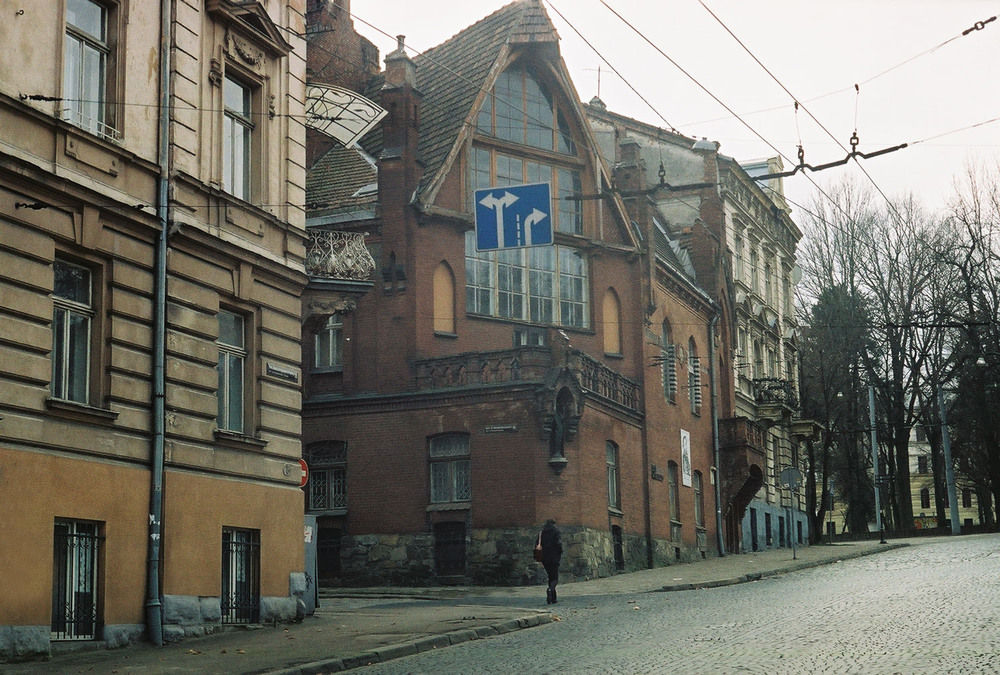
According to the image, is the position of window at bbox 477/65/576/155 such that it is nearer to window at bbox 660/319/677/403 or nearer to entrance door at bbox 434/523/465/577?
window at bbox 660/319/677/403

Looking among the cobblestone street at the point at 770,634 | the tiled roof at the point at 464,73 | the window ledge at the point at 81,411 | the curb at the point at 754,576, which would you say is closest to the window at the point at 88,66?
the window ledge at the point at 81,411

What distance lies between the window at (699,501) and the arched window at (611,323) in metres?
6.77

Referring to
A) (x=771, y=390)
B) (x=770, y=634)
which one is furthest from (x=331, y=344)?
(x=771, y=390)

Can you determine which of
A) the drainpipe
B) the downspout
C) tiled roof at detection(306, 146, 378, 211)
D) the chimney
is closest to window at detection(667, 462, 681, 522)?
the drainpipe

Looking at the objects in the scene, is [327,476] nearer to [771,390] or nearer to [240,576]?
[240,576]

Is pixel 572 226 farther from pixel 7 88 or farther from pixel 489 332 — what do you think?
pixel 7 88

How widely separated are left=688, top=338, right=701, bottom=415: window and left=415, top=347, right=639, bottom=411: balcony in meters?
10.8

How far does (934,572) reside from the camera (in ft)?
84.5

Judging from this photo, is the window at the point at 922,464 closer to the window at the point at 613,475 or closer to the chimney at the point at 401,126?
the window at the point at 613,475

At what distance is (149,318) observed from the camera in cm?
1773

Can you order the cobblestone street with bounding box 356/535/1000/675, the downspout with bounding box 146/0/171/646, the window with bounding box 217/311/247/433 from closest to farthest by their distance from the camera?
the cobblestone street with bounding box 356/535/1000/675 → the downspout with bounding box 146/0/171/646 → the window with bounding box 217/311/247/433

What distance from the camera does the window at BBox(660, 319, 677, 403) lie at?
40.3m

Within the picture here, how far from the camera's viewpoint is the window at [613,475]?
113 ft

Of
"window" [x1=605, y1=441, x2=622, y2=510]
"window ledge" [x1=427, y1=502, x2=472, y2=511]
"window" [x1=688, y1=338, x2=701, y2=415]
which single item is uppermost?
"window" [x1=688, y1=338, x2=701, y2=415]
